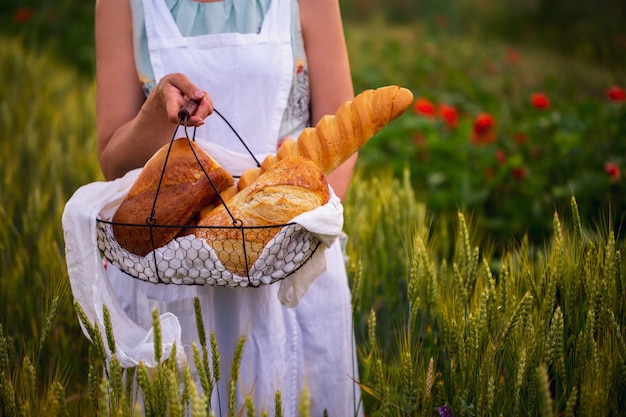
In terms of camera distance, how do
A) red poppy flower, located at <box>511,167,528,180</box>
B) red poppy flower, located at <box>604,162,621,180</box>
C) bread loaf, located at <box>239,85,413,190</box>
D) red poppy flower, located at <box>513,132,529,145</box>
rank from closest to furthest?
1. bread loaf, located at <box>239,85,413,190</box>
2. red poppy flower, located at <box>604,162,621,180</box>
3. red poppy flower, located at <box>511,167,528,180</box>
4. red poppy flower, located at <box>513,132,529,145</box>

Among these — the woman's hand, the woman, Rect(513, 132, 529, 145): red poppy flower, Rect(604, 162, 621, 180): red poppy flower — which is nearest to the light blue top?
the woman

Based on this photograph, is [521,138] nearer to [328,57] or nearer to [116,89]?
[328,57]

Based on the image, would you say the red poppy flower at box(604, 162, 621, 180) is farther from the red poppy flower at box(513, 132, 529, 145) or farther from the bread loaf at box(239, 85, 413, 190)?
the bread loaf at box(239, 85, 413, 190)

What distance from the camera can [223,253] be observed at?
104 cm

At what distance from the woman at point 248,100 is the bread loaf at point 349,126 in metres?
0.20

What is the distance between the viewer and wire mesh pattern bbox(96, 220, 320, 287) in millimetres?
1024

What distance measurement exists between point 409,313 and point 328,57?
59cm

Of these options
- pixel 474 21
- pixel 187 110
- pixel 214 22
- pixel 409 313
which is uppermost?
pixel 474 21

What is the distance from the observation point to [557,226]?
1312mm

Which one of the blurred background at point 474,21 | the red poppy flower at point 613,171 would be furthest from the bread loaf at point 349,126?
the blurred background at point 474,21

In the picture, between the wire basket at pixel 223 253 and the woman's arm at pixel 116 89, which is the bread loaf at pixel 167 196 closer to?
the wire basket at pixel 223 253

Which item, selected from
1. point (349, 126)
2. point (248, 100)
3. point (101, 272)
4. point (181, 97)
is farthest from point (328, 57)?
point (101, 272)

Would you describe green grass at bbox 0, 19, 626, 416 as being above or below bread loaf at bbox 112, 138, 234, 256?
below

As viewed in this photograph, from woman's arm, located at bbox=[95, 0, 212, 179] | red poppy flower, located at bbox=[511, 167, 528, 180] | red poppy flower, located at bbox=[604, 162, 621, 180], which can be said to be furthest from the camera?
red poppy flower, located at bbox=[511, 167, 528, 180]
